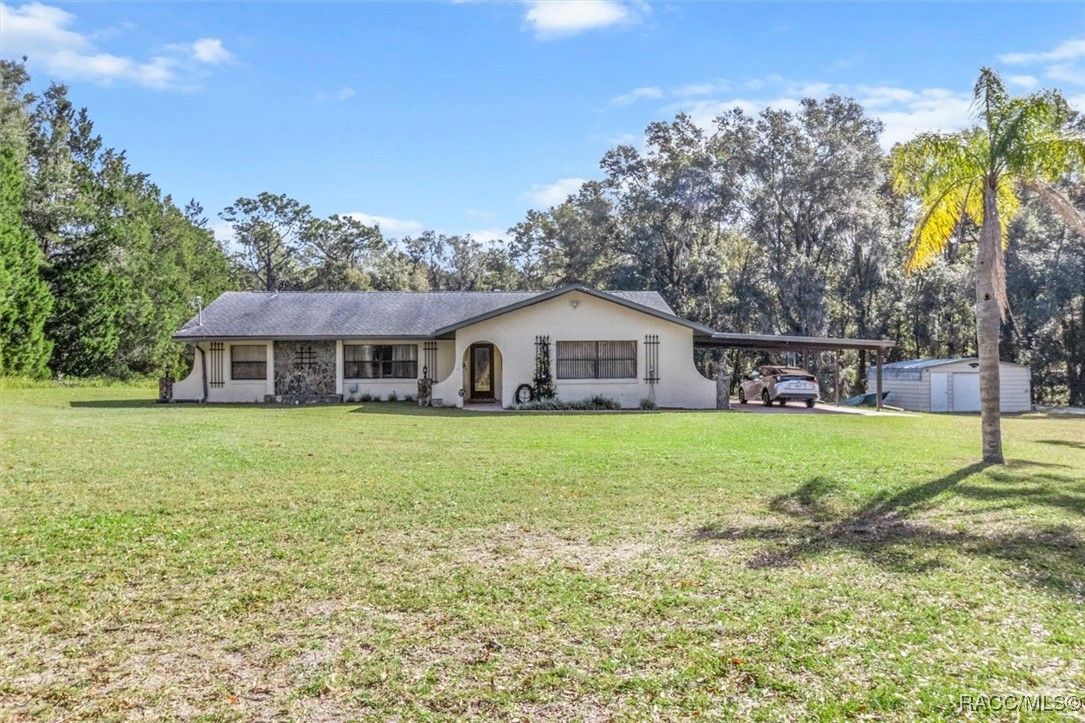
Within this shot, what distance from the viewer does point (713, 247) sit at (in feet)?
115

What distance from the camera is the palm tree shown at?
10.7m

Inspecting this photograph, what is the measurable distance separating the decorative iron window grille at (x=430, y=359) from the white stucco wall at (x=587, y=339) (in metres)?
2.08

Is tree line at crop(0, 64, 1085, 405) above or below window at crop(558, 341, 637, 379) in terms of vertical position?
above

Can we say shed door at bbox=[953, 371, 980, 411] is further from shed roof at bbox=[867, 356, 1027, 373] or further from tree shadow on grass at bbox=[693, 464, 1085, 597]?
tree shadow on grass at bbox=[693, 464, 1085, 597]

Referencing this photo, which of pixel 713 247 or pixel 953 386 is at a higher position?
pixel 713 247

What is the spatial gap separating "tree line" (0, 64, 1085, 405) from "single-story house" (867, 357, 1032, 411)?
4158mm

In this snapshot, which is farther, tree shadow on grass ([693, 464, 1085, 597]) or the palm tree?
the palm tree

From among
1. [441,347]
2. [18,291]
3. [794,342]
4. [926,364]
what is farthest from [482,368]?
[18,291]

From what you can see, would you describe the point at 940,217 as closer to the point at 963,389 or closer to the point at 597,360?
the point at 597,360

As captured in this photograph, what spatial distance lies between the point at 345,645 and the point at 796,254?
32883 mm

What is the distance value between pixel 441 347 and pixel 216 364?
709 centimetres

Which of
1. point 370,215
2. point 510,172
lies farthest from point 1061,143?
point 370,215

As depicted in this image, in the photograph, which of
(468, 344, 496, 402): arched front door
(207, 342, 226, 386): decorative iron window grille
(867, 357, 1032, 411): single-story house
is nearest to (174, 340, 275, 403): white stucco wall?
(207, 342, 226, 386): decorative iron window grille

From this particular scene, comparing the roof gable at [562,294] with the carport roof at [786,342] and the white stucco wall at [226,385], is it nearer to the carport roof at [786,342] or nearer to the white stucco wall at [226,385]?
the carport roof at [786,342]
